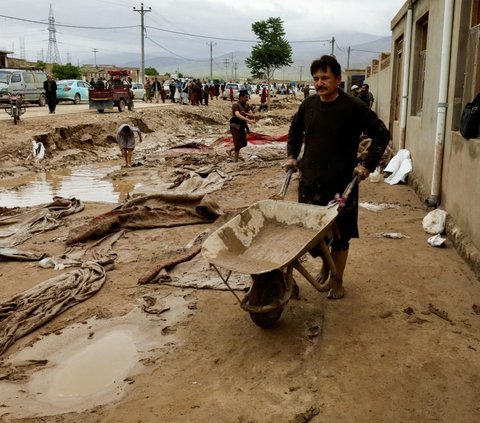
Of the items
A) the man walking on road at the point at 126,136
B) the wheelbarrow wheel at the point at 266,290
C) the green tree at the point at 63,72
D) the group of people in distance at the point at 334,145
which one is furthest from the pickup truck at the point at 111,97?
the green tree at the point at 63,72

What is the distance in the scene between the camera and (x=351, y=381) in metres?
3.11

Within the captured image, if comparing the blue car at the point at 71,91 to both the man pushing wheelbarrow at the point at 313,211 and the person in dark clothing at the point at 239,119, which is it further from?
the man pushing wheelbarrow at the point at 313,211

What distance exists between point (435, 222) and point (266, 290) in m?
3.38

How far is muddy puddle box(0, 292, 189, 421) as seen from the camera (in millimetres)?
3289

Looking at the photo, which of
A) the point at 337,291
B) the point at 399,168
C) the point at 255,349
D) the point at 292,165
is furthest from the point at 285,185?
the point at 399,168

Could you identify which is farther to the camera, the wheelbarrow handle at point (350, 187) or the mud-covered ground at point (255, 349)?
the wheelbarrow handle at point (350, 187)

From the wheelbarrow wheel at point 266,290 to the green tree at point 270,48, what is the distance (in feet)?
145

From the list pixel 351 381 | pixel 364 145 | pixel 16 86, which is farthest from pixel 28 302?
pixel 16 86

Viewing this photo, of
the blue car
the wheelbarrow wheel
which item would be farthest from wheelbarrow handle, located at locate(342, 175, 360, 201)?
the blue car

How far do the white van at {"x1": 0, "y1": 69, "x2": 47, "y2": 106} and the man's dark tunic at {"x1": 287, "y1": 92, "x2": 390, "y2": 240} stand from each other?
2056cm

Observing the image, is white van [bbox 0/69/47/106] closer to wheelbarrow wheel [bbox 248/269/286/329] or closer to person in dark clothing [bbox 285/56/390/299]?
person in dark clothing [bbox 285/56/390/299]

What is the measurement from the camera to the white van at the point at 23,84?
22219 mm

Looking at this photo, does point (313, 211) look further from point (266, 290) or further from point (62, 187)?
point (62, 187)

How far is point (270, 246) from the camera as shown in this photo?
3.80 metres
